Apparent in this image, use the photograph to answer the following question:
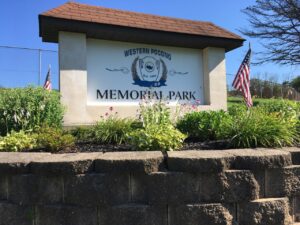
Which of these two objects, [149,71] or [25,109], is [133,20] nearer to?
[149,71]

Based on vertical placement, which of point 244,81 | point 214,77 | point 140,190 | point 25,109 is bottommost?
point 140,190

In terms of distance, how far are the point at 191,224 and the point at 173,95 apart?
7098 millimetres

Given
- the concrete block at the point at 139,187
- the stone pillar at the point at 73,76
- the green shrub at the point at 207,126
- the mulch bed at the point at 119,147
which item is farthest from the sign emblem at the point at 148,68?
the concrete block at the point at 139,187

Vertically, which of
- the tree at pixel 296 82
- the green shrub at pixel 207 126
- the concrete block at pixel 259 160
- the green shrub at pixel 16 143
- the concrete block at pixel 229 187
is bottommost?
the concrete block at pixel 229 187

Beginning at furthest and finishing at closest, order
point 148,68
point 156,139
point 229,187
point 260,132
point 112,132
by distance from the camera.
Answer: point 148,68, point 112,132, point 260,132, point 156,139, point 229,187

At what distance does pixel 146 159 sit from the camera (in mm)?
3637

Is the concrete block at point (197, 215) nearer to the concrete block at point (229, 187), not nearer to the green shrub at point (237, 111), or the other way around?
the concrete block at point (229, 187)

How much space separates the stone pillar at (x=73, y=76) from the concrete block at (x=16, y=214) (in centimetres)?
513

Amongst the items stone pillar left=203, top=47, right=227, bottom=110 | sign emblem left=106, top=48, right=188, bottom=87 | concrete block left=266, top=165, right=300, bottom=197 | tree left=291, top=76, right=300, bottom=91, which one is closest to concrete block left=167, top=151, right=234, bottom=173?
concrete block left=266, top=165, right=300, bottom=197

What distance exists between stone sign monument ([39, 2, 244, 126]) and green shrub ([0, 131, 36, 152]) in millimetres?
3522

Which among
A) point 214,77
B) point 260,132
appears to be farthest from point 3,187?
point 214,77

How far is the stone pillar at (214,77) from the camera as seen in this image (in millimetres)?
10688

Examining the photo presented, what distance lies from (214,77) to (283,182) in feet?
23.2

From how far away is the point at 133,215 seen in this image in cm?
363
